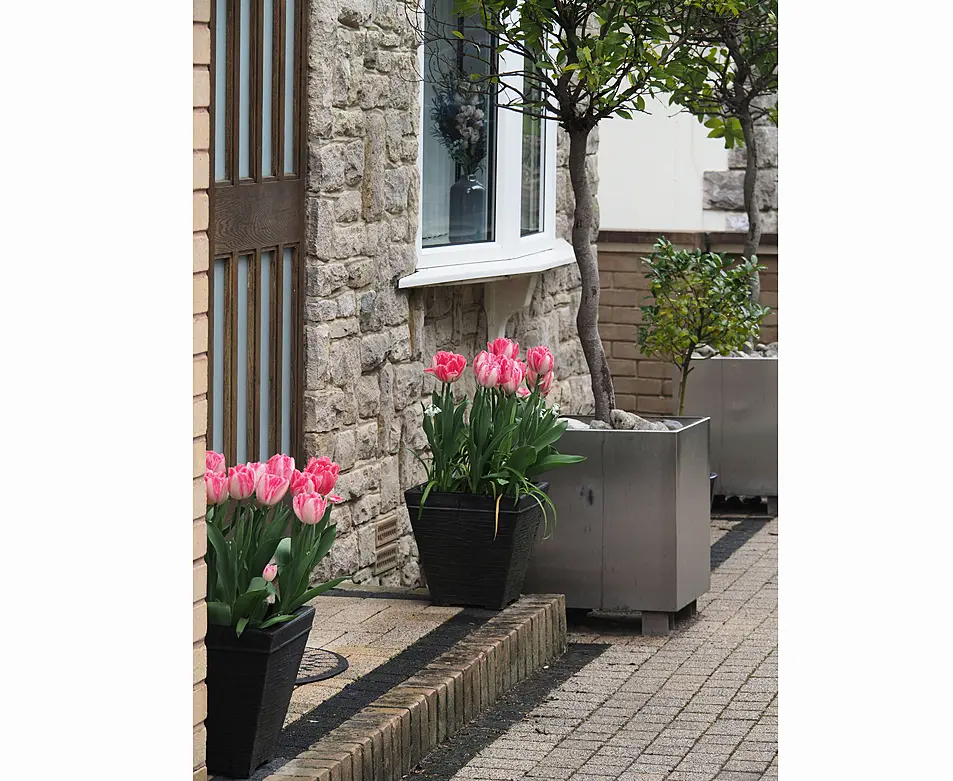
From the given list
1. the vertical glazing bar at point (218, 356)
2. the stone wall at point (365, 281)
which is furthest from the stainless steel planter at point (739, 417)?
the vertical glazing bar at point (218, 356)

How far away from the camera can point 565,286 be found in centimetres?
874

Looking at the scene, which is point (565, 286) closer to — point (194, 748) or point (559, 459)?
point (559, 459)

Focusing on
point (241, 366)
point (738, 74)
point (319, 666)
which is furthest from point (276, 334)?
point (738, 74)

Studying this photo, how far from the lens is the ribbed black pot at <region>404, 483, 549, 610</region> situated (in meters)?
5.40

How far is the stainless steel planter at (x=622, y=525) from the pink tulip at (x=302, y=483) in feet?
7.52

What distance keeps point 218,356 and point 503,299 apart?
8.55 ft

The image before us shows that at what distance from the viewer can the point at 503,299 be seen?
762 cm

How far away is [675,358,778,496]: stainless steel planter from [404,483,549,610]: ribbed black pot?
3.35 m

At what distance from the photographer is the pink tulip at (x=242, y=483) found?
3672mm

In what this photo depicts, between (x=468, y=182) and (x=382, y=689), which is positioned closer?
(x=382, y=689)

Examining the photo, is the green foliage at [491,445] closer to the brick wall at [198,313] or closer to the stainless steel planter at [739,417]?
the brick wall at [198,313]

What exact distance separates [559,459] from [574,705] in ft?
2.89
